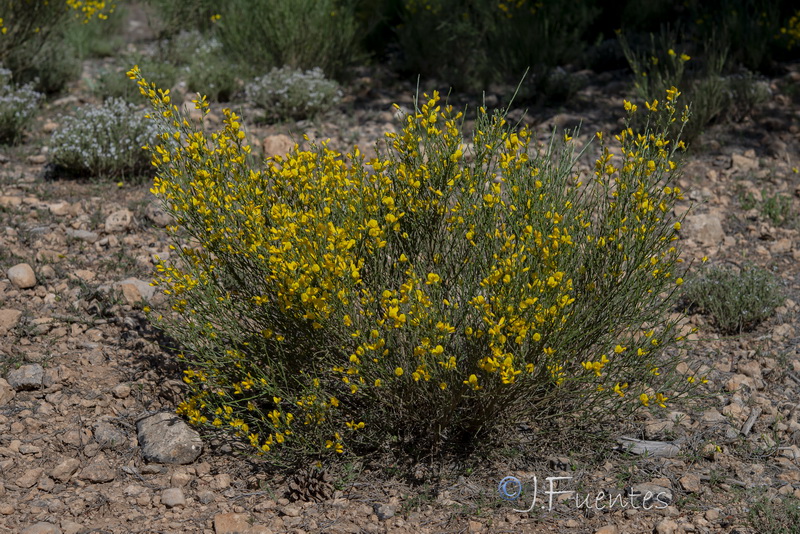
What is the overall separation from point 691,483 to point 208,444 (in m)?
1.84

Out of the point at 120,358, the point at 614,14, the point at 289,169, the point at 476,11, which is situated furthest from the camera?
the point at 614,14

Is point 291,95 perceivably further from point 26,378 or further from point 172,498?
point 172,498

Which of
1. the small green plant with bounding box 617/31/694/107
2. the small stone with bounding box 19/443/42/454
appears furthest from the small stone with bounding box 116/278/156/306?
the small green plant with bounding box 617/31/694/107

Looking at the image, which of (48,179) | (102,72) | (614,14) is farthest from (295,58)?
(614,14)

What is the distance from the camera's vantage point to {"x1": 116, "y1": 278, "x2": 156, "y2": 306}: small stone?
3845 millimetres

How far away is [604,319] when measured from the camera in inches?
116

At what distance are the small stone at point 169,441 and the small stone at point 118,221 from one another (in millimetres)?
1754

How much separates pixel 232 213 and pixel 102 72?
15.6ft

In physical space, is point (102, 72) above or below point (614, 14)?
below

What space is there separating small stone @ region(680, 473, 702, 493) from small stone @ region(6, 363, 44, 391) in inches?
102

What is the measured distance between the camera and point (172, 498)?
279 centimetres

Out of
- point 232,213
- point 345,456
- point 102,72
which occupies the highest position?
point 232,213

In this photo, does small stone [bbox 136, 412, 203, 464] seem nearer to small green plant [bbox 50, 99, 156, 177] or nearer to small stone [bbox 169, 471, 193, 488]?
small stone [bbox 169, 471, 193, 488]

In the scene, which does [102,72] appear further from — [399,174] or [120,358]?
[399,174]
